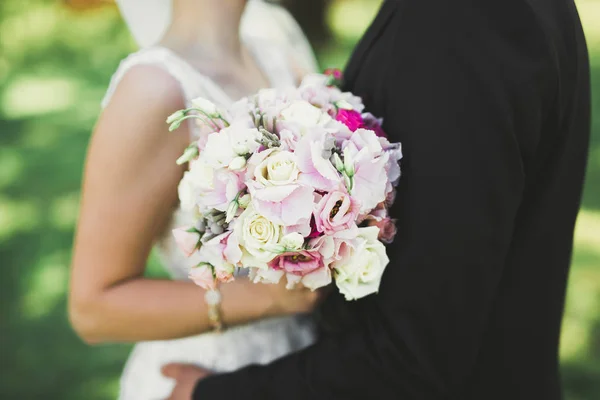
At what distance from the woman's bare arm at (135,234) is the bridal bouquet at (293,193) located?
20cm

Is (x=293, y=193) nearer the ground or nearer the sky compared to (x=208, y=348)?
nearer the sky

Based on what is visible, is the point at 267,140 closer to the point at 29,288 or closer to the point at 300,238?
the point at 300,238

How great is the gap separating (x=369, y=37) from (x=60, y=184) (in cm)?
490

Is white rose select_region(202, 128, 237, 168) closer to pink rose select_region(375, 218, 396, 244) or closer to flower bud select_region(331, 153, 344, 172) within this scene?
flower bud select_region(331, 153, 344, 172)

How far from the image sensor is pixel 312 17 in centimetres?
929

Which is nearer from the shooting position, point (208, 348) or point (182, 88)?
point (182, 88)

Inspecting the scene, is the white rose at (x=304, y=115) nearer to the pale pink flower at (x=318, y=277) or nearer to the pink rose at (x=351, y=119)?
the pink rose at (x=351, y=119)

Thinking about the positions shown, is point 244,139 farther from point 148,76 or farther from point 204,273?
point 148,76

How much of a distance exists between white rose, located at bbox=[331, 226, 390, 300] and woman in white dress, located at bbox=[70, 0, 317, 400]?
32 centimetres

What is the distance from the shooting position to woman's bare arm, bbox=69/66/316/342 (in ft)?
5.30

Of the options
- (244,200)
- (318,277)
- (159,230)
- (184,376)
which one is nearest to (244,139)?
(244,200)

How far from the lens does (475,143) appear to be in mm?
1360

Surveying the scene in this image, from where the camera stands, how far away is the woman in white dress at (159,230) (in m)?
1.63

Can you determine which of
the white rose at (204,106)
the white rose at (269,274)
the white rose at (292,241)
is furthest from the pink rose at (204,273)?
the white rose at (204,106)
